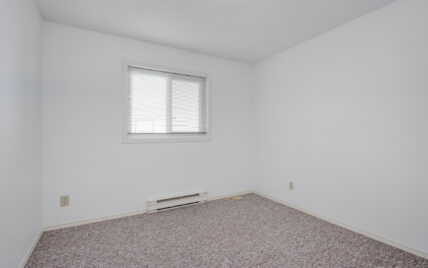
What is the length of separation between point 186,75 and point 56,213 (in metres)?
2.40

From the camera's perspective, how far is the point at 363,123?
222 cm

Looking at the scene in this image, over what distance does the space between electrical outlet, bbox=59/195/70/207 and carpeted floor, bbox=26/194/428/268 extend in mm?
279

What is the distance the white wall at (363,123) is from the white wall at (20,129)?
3019 millimetres

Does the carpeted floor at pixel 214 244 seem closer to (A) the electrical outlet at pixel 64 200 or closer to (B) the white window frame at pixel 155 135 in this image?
(A) the electrical outlet at pixel 64 200

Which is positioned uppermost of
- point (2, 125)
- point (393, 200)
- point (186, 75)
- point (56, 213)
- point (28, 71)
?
point (186, 75)

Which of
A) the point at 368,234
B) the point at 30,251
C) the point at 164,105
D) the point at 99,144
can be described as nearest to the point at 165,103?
the point at 164,105

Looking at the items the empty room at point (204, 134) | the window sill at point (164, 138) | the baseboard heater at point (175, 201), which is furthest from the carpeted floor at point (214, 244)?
the window sill at point (164, 138)

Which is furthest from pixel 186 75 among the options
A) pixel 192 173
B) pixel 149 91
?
pixel 192 173

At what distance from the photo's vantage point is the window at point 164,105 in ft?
9.21

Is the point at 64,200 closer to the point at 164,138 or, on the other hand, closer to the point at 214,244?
the point at 164,138

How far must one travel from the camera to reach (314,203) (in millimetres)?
2740

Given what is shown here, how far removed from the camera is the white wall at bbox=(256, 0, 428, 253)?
1.86 metres

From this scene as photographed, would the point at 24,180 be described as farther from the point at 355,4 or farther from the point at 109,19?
the point at 355,4

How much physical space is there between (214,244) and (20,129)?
194 cm
